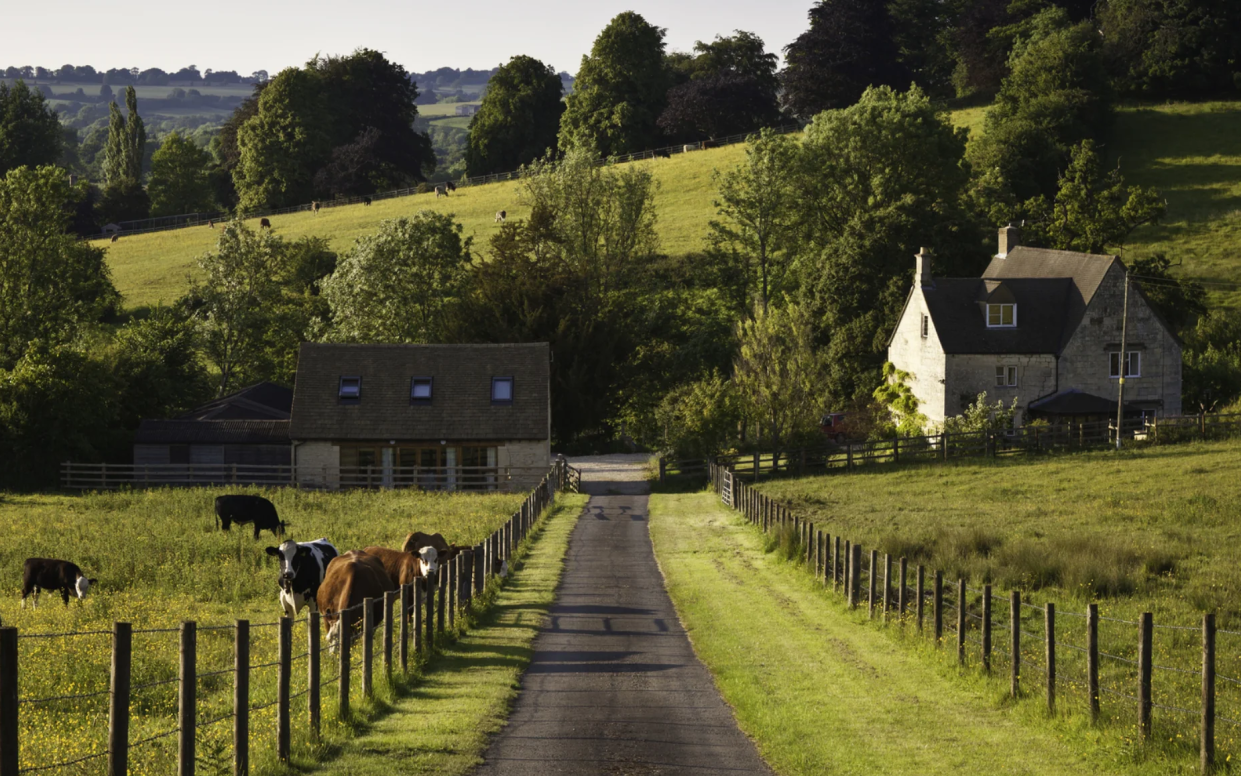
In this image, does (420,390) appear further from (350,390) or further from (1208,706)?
(1208,706)

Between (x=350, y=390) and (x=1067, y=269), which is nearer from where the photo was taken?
(x=350, y=390)

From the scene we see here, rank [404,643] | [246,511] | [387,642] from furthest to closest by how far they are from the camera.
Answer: [246,511], [404,643], [387,642]

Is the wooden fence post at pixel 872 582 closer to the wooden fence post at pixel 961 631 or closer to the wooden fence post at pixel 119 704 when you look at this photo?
the wooden fence post at pixel 961 631

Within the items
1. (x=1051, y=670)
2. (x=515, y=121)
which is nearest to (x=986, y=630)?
(x=1051, y=670)

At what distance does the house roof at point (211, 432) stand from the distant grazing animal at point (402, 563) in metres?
31.9

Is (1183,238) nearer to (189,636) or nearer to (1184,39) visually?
(1184,39)

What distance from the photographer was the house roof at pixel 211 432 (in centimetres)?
5484

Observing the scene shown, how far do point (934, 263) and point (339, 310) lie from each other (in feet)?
109

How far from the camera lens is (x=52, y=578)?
26.1 m

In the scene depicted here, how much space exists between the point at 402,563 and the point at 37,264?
50818 millimetres

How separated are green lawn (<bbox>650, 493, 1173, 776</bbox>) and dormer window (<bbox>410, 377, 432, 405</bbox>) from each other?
102 ft

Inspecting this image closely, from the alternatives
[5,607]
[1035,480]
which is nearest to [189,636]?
[5,607]

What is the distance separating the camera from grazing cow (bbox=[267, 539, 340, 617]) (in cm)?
2322

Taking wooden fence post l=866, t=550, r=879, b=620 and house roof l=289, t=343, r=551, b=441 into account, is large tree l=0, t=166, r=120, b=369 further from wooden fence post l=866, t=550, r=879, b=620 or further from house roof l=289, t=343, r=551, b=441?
wooden fence post l=866, t=550, r=879, b=620
